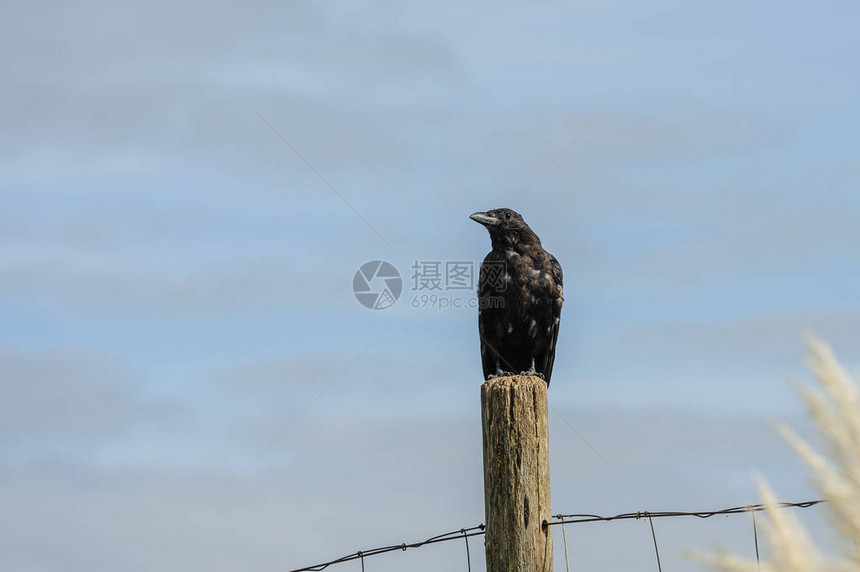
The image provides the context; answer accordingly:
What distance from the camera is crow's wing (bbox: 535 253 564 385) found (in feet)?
24.8

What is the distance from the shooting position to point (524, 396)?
3711mm

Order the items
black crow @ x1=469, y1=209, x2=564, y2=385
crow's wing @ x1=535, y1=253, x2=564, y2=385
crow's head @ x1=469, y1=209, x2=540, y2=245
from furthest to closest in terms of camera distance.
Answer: crow's head @ x1=469, y1=209, x2=540, y2=245 < crow's wing @ x1=535, y1=253, x2=564, y2=385 < black crow @ x1=469, y1=209, x2=564, y2=385

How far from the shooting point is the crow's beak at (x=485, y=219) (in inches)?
306

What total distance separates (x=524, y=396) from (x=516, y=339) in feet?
12.7

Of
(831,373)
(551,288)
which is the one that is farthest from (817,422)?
(551,288)

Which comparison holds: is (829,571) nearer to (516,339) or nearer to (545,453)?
(545,453)

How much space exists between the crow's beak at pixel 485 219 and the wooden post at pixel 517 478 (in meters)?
4.08

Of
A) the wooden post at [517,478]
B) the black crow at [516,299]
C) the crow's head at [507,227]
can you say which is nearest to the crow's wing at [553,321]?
the black crow at [516,299]

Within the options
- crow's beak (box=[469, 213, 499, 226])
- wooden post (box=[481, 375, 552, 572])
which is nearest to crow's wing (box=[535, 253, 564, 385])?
crow's beak (box=[469, 213, 499, 226])

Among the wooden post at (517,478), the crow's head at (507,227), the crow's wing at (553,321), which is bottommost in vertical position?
the wooden post at (517,478)

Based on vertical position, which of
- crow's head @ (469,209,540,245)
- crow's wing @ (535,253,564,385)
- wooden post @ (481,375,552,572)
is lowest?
wooden post @ (481,375,552,572)

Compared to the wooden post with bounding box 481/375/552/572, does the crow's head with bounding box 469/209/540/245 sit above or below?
above

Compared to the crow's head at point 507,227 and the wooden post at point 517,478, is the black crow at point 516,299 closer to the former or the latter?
the crow's head at point 507,227

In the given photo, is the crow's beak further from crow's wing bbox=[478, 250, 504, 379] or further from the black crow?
crow's wing bbox=[478, 250, 504, 379]
